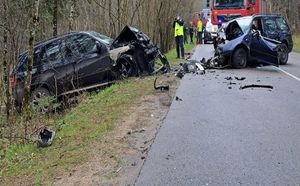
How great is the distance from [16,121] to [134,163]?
5471 millimetres

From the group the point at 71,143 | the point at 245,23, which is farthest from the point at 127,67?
the point at 71,143

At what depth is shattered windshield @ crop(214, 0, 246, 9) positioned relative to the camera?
94.4ft

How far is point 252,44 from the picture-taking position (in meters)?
16.4

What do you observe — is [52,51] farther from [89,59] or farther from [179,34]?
[179,34]

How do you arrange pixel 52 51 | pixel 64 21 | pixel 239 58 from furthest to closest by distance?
1. pixel 64 21
2. pixel 239 58
3. pixel 52 51

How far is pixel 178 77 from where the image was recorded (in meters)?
14.3

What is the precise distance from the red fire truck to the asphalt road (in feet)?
56.8

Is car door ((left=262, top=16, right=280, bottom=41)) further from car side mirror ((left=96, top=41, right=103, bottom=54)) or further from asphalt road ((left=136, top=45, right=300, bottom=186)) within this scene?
car side mirror ((left=96, top=41, right=103, bottom=54))

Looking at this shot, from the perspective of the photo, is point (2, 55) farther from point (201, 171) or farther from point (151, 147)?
point (201, 171)

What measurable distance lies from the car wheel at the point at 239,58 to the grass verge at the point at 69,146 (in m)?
6.24

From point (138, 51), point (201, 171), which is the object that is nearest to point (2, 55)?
point (138, 51)

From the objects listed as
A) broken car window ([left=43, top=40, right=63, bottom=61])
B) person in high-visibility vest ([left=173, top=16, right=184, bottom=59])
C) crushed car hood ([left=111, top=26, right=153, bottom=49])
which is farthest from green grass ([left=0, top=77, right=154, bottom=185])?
person in high-visibility vest ([left=173, top=16, right=184, bottom=59])

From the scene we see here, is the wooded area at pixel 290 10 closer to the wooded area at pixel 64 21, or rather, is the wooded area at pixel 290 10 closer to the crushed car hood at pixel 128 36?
the wooded area at pixel 64 21

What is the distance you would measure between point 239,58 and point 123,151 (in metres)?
11.1
